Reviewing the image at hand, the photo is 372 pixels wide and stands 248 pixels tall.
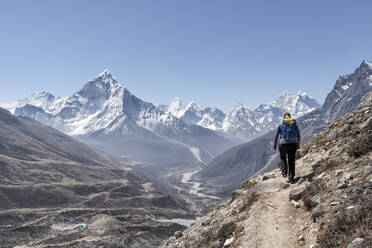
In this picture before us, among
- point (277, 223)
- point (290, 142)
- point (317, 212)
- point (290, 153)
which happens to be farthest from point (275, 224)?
point (290, 142)

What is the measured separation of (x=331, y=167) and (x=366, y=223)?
276 inches

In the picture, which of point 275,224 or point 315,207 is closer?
point 315,207

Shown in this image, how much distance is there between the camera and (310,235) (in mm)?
12438

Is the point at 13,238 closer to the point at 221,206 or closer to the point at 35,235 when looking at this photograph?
the point at 35,235

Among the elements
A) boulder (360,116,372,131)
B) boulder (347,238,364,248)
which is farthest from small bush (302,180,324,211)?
boulder (360,116,372,131)

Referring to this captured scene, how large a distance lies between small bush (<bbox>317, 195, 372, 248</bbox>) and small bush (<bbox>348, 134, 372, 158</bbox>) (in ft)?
17.6

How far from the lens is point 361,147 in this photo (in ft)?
55.0

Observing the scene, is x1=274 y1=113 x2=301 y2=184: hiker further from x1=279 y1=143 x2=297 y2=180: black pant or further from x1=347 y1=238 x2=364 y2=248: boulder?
x1=347 y1=238 x2=364 y2=248: boulder

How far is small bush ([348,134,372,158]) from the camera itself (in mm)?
16547

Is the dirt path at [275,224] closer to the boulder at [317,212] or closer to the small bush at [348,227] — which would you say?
the boulder at [317,212]

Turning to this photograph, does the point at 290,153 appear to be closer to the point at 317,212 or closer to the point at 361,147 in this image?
the point at 361,147

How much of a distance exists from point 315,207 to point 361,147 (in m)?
5.37

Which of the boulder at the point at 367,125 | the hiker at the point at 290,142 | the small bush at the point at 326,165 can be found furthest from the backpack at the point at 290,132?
the boulder at the point at 367,125

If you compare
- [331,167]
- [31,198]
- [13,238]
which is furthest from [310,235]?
[31,198]
